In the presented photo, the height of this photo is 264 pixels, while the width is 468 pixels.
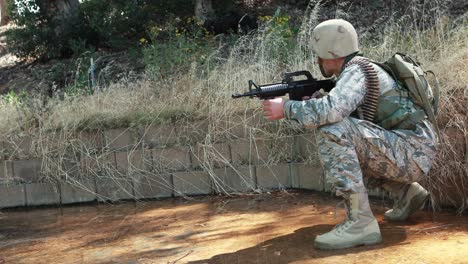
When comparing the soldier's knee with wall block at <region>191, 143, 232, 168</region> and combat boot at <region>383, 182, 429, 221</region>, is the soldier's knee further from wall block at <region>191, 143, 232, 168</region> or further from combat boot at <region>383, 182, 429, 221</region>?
wall block at <region>191, 143, 232, 168</region>

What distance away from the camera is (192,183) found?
4.42 metres

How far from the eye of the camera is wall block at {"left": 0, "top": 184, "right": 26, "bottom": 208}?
469 cm

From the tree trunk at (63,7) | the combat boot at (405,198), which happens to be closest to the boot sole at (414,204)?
the combat boot at (405,198)

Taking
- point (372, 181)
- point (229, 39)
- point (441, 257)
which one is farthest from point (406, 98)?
point (229, 39)

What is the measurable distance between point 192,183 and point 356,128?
2.11m

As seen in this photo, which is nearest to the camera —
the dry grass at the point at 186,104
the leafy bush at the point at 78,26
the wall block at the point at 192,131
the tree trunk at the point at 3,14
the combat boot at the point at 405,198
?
the combat boot at the point at 405,198

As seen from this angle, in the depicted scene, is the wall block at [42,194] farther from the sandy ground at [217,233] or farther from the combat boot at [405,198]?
the combat boot at [405,198]

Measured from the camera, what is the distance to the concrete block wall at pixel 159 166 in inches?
167

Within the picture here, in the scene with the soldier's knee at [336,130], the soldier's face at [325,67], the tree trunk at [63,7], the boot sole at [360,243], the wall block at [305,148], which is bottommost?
the boot sole at [360,243]

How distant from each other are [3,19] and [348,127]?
14.9 meters

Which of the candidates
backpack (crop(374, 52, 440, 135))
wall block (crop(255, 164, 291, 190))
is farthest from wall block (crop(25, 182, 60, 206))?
backpack (crop(374, 52, 440, 135))

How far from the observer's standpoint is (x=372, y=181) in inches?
115

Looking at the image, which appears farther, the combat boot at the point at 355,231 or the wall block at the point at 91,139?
the wall block at the point at 91,139

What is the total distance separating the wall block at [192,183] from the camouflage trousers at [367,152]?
1.90 metres
